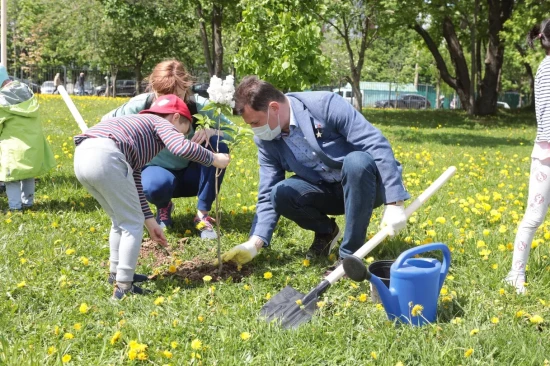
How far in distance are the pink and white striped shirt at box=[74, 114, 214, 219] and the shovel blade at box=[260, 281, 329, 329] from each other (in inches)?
32.4

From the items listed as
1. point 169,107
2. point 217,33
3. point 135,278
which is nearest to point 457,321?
point 135,278

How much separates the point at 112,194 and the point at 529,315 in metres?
2.17

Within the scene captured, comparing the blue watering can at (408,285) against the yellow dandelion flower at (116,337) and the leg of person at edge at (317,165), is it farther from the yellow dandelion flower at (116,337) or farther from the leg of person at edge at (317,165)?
the yellow dandelion flower at (116,337)

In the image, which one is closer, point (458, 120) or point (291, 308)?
point (291, 308)

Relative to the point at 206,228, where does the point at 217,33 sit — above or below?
above

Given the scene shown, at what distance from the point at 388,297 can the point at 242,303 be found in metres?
0.79

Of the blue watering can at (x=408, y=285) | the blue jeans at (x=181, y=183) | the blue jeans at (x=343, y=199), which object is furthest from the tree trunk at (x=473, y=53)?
the blue watering can at (x=408, y=285)

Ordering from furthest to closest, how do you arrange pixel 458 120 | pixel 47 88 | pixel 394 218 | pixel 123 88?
pixel 123 88 → pixel 47 88 → pixel 458 120 → pixel 394 218

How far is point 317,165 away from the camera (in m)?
3.58

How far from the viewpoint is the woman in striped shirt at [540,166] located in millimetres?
3020

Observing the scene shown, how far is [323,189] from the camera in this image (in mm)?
3689

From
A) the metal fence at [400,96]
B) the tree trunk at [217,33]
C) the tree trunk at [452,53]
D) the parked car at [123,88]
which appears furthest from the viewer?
the metal fence at [400,96]

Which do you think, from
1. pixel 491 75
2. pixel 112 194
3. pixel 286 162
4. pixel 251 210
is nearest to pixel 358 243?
pixel 286 162

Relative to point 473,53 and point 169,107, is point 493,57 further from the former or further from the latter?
point 169,107
